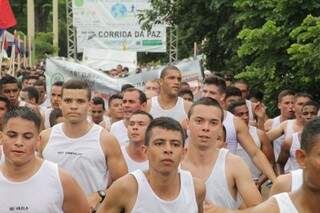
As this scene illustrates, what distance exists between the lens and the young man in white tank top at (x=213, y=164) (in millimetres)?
6469

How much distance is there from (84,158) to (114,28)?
24.4 meters

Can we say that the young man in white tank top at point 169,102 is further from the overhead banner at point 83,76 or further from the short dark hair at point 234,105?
the overhead banner at point 83,76

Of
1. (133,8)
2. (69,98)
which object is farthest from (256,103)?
(133,8)

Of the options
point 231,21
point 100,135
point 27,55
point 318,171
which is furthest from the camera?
point 27,55

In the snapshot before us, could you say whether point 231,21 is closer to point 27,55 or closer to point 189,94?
point 189,94

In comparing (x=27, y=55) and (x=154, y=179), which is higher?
(x=27, y=55)

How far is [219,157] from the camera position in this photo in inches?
260

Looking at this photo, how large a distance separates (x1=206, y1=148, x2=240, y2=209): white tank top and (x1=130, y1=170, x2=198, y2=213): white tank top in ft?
3.18

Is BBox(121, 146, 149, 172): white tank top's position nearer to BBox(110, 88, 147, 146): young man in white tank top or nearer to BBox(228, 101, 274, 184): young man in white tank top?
BBox(110, 88, 147, 146): young man in white tank top

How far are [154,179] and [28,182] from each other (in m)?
0.78

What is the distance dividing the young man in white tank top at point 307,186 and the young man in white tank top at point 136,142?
13.7 ft

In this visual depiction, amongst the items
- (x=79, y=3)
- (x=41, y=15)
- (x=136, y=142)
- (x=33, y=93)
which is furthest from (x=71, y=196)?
(x=41, y=15)

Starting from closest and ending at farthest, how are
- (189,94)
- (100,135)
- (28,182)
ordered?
(28,182) < (100,135) < (189,94)

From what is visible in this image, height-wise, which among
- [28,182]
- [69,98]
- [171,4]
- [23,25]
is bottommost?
[28,182]
